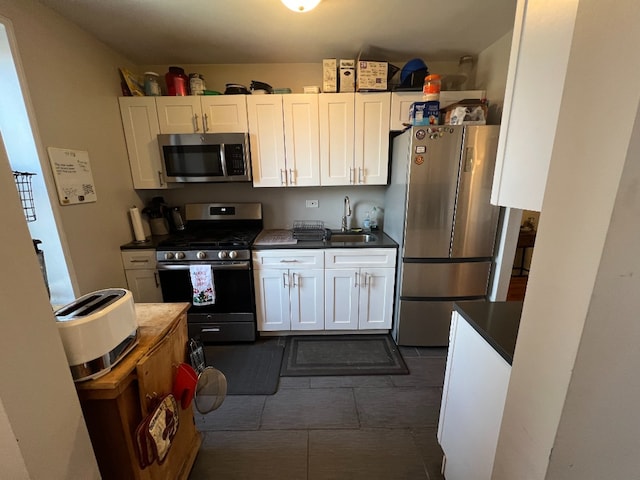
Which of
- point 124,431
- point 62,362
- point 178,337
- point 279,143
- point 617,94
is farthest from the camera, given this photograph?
point 279,143

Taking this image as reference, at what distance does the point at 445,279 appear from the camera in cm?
217

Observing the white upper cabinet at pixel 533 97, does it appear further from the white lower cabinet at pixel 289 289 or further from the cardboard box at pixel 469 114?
the white lower cabinet at pixel 289 289

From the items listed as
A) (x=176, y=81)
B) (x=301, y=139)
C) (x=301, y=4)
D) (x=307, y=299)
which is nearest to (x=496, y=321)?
(x=307, y=299)

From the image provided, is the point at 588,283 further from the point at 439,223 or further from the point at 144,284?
the point at 144,284

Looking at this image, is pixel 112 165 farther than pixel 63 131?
Yes

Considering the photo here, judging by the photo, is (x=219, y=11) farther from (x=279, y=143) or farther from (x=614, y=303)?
(x=614, y=303)

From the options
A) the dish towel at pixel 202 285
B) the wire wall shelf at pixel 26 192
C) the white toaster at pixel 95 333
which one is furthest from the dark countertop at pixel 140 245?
the white toaster at pixel 95 333

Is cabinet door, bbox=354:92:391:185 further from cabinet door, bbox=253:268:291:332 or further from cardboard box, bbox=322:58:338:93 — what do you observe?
cabinet door, bbox=253:268:291:332

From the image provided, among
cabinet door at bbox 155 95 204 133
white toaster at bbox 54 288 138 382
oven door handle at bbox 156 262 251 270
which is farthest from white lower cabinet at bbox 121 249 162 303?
white toaster at bbox 54 288 138 382

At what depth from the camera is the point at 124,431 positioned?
0.89m

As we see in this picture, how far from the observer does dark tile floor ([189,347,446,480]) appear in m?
1.38

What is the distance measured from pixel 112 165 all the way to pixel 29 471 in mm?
2151

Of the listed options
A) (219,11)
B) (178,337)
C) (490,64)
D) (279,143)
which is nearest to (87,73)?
(219,11)

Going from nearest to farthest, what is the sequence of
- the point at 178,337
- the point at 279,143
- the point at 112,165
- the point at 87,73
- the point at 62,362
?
1. the point at 62,362
2. the point at 178,337
3. the point at 87,73
4. the point at 112,165
5. the point at 279,143
